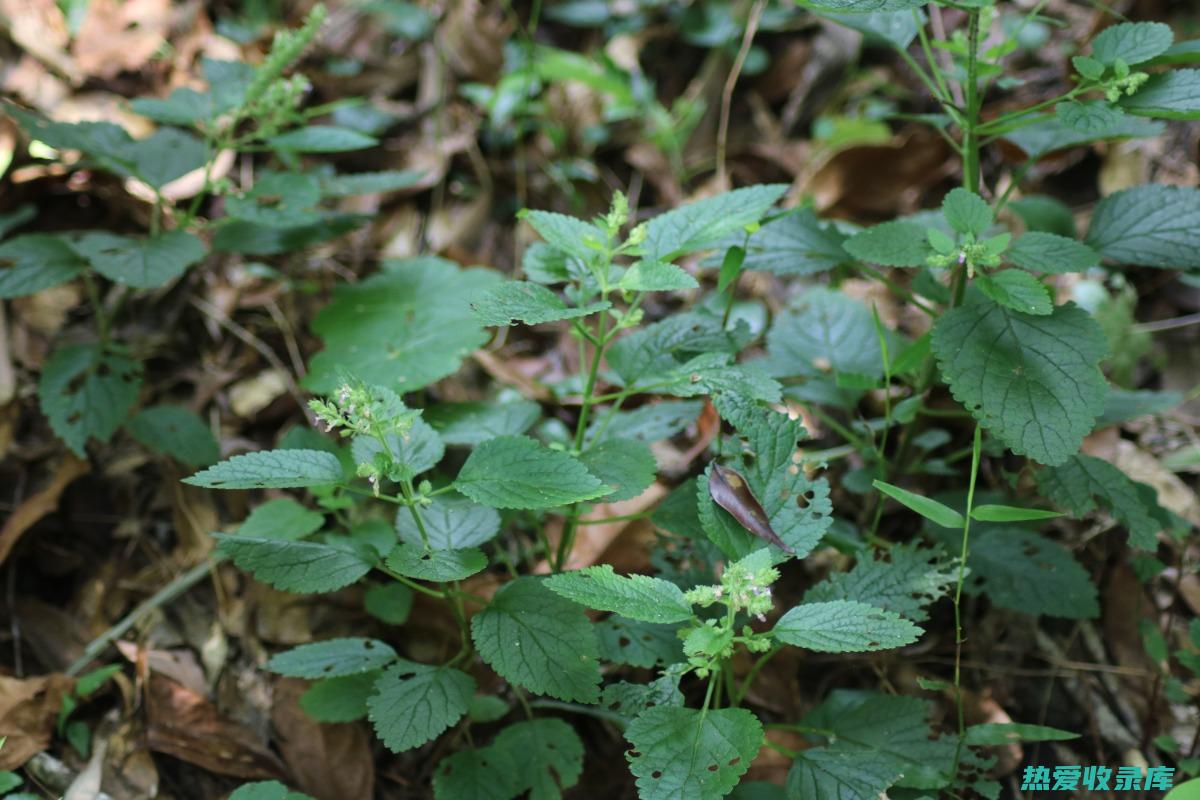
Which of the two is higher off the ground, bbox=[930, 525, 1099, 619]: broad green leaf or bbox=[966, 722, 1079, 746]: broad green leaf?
bbox=[930, 525, 1099, 619]: broad green leaf

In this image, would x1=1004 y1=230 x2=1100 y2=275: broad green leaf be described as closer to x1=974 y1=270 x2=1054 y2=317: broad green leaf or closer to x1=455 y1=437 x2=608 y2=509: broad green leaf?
x1=974 y1=270 x2=1054 y2=317: broad green leaf

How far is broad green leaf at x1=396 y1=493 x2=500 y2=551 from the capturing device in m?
1.71

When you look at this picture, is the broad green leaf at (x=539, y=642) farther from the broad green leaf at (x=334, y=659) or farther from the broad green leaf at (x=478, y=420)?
the broad green leaf at (x=478, y=420)

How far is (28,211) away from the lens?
2.54 metres

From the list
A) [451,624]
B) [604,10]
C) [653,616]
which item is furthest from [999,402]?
[604,10]

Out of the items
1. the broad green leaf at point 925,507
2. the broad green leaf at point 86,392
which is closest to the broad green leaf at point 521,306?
the broad green leaf at point 925,507

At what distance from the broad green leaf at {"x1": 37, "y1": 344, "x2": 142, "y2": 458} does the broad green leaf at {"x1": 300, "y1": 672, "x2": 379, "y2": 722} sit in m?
0.83

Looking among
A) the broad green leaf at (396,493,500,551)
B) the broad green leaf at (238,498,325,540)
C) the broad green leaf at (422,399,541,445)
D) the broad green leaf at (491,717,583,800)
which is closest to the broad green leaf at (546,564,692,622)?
the broad green leaf at (396,493,500,551)

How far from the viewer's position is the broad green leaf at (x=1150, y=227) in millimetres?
1826

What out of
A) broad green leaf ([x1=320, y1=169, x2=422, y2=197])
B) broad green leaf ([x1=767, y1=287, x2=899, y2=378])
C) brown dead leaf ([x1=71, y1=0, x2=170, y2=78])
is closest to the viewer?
broad green leaf ([x1=767, y1=287, x2=899, y2=378])

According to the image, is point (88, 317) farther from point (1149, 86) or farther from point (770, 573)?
point (1149, 86)

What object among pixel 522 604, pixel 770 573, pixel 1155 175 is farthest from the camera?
pixel 1155 175

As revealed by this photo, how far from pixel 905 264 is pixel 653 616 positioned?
2.71ft

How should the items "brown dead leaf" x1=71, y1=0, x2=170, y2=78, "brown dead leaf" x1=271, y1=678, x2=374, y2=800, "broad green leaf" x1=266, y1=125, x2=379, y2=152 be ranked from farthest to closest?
"brown dead leaf" x1=71, y1=0, x2=170, y2=78, "broad green leaf" x1=266, y1=125, x2=379, y2=152, "brown dead leaf" x1=271, y1=678, x2=374, y2=800
